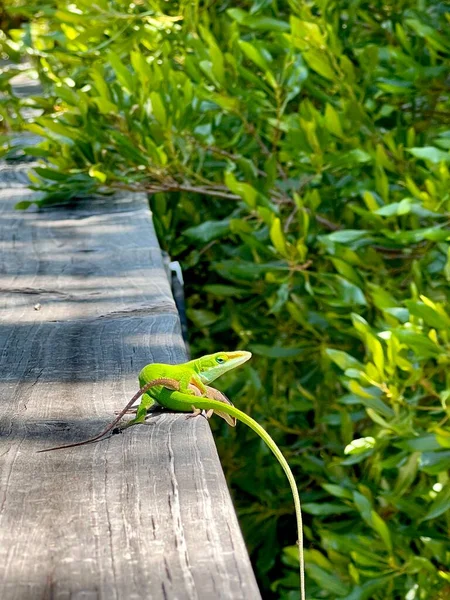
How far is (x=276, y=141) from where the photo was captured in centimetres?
380

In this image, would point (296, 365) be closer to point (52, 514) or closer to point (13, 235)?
point (13, 235)

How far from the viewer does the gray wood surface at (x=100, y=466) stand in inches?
39.3

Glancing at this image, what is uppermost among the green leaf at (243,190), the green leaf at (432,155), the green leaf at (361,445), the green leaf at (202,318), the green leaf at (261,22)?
the green leaf at (261,22)

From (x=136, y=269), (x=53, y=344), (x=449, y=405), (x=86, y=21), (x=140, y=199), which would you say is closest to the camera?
(x=53, y=344)

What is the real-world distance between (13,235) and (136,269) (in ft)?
2.03

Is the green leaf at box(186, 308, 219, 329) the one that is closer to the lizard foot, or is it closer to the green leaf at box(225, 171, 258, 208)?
the green leaf at box(225, 171, 258, 208)

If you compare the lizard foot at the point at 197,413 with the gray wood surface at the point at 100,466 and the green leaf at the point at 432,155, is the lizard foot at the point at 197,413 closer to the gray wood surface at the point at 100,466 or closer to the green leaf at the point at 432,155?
the gray wood surface at the point at 100,466

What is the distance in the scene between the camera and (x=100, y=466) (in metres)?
1.31

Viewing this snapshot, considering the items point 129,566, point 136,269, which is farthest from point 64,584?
point 136,269

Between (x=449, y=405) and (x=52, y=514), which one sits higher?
(x=52, y=514)

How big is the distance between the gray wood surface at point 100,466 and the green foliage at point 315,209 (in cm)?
95

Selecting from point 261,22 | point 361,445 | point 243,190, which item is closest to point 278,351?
point 243,190

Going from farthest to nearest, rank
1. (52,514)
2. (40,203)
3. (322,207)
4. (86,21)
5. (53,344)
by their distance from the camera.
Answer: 1. (86,21)
2. (322,207)
3. (40,203)
4. (53,344)
5. (52,514)

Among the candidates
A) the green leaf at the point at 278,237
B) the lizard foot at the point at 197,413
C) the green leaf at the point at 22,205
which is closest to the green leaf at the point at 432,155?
the green leaf at the point at 278,237
